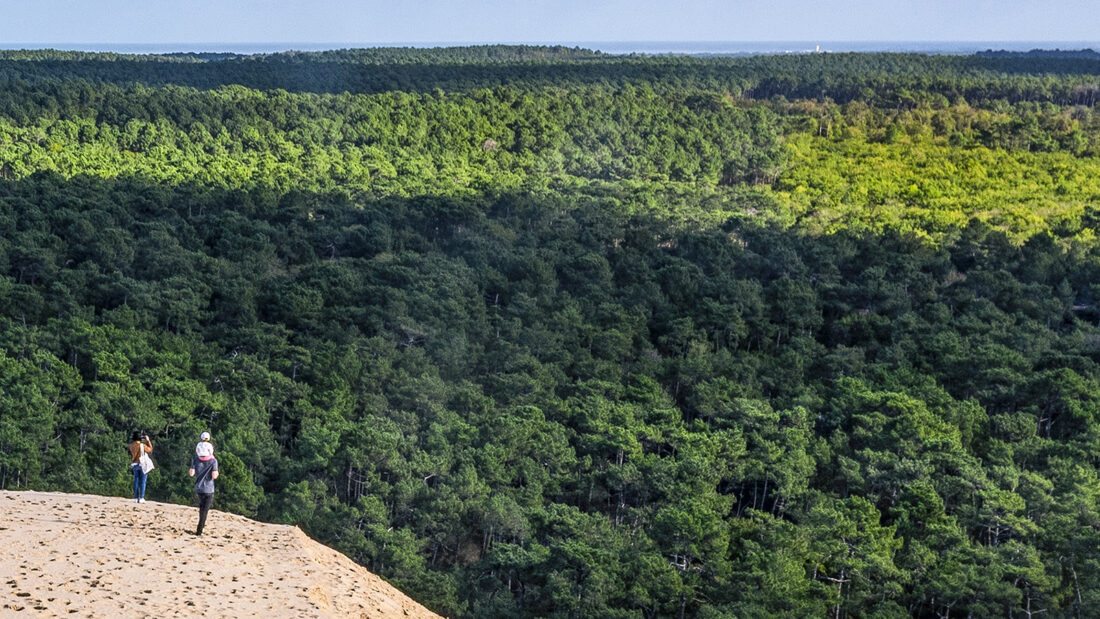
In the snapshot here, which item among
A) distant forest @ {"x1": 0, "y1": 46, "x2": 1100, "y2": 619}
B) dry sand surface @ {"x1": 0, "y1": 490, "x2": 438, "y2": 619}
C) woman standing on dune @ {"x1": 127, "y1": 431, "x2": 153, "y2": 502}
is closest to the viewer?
dry sand surface @ {"x1": 0, "y1": 490, "x2": 438, "y2": 619}

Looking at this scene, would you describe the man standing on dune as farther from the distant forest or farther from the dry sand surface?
the distant forest

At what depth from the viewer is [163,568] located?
61.3 feet

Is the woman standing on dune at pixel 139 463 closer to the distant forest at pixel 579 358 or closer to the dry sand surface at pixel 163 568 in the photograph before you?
the dry sand surface at pixel 163 568

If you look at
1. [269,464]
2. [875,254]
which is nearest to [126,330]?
[269,464]

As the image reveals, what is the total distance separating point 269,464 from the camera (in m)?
31.1

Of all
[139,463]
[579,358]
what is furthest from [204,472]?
[579,358]

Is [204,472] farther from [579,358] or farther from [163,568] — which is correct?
[579,358]

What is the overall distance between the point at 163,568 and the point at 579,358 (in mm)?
23064

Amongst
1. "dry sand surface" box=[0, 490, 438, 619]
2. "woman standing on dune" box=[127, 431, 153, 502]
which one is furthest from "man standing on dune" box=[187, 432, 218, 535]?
"woman standing on dune" box=[127, 431, 153, 502]

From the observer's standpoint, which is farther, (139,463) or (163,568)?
(139,463)

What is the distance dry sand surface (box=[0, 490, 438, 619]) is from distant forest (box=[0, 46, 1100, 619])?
19.2 ft

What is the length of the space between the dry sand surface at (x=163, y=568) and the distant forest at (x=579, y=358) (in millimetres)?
5859

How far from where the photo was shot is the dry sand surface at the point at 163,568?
17.6m

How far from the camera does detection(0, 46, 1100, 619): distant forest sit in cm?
2748
